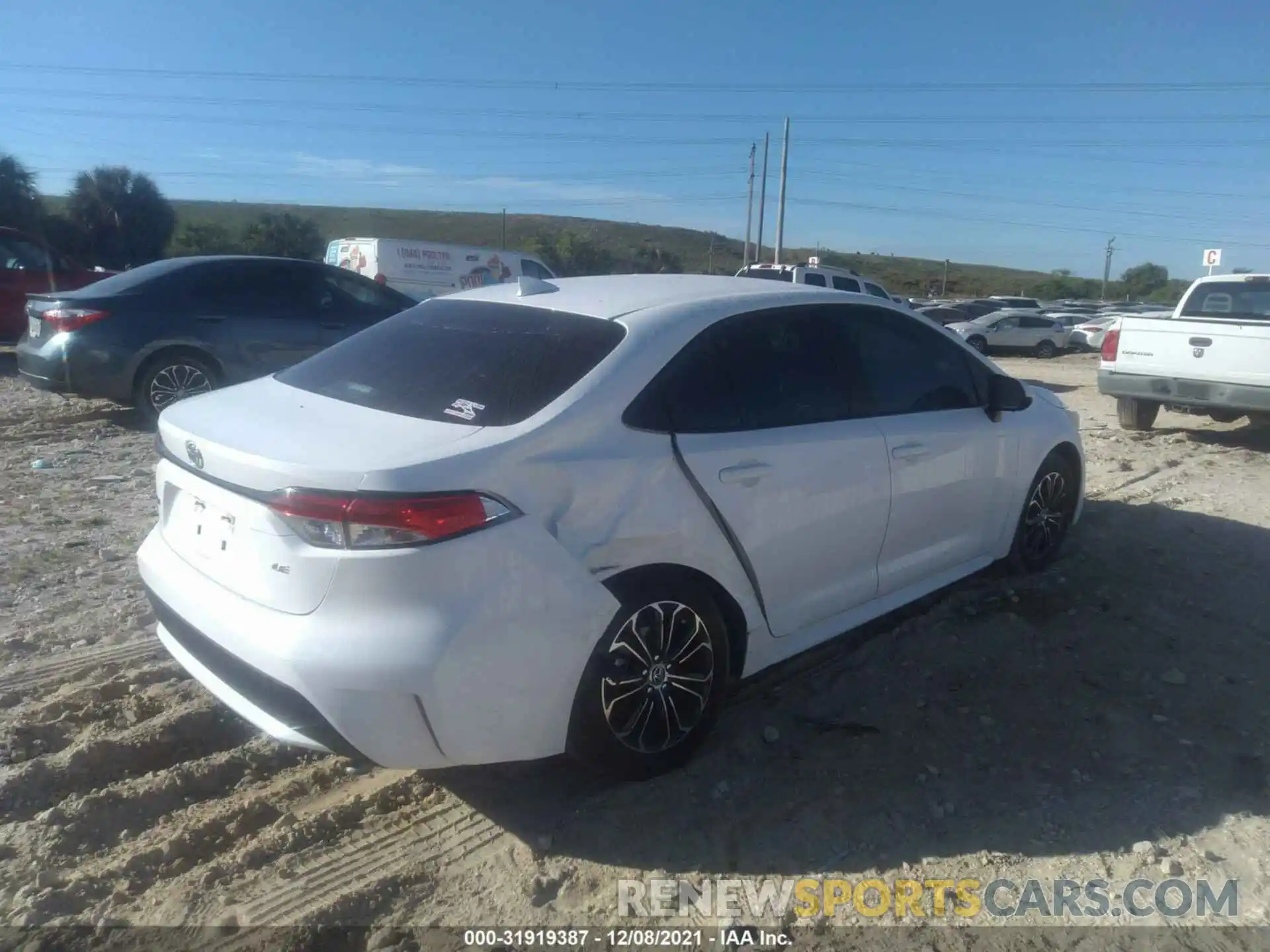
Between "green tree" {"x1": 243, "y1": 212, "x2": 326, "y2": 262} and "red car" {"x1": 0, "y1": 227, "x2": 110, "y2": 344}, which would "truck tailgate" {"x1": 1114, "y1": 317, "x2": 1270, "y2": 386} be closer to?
"red car" {"x1": 0, "y1": 227, "x2": 110, "y2": 344}

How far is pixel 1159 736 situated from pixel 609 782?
6.76ft

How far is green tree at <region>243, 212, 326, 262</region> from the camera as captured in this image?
43.4m

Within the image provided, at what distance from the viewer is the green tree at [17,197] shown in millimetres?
36188

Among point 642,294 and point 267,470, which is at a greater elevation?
point 642,294

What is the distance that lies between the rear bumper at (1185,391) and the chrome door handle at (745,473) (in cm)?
719

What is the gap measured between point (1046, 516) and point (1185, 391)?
5012mm

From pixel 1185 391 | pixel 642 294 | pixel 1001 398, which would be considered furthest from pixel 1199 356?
pixel 642 294

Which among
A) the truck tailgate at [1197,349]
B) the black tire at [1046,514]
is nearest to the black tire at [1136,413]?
the truck tailgate at [1197,349]

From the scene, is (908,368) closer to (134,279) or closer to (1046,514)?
(1046,514)

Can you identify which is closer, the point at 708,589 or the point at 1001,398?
the point at 708,589

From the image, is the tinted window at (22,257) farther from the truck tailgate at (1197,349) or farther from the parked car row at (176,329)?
the truck tailgate at (1197,349)

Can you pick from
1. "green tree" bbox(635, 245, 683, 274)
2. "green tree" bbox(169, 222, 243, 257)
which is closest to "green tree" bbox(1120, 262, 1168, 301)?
"green tree" bbox(635, 245, 683, 274)

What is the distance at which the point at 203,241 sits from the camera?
45.0 m

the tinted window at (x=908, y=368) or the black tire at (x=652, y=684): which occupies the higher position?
the tinted window at (x=908, y=368)
